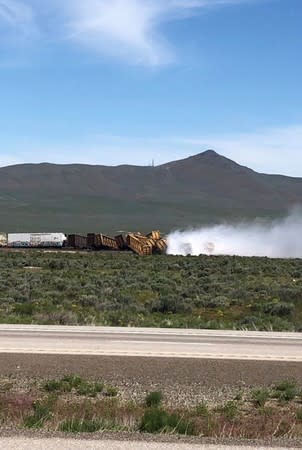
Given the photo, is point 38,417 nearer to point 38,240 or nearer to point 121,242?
point 121,242

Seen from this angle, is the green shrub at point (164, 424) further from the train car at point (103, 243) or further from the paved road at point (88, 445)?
the train car at point (103, 243)

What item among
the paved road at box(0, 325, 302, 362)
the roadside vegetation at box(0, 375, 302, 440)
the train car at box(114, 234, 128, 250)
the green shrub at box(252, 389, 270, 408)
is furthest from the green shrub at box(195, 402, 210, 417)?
the train car at box(114, 234, 128, 250)

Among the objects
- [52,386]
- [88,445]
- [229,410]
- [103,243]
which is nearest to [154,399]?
[229,410]

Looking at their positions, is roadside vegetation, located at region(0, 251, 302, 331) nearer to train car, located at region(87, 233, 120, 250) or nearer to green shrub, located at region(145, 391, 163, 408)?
green shrub, located at region(145, 391, 163, 408)

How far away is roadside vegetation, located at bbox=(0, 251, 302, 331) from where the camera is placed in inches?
979

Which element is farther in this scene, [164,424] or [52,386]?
[52,386]

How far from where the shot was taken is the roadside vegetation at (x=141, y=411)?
10172 mm

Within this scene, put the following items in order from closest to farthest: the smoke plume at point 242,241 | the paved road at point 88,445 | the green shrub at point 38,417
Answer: the paved road at point 88,445, the green shrub at point 38,417, the smoke plume at point 242,241

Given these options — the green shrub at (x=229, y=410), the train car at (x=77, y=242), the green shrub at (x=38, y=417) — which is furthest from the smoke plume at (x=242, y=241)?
the green shrub at (x=38, y=417)

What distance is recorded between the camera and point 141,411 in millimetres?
12273

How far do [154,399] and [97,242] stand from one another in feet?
214

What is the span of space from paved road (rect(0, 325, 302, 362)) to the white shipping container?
2459 inches

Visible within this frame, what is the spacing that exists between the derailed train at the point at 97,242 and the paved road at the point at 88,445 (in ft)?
205

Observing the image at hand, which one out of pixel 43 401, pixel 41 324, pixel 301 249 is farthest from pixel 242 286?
pixel 301 249
